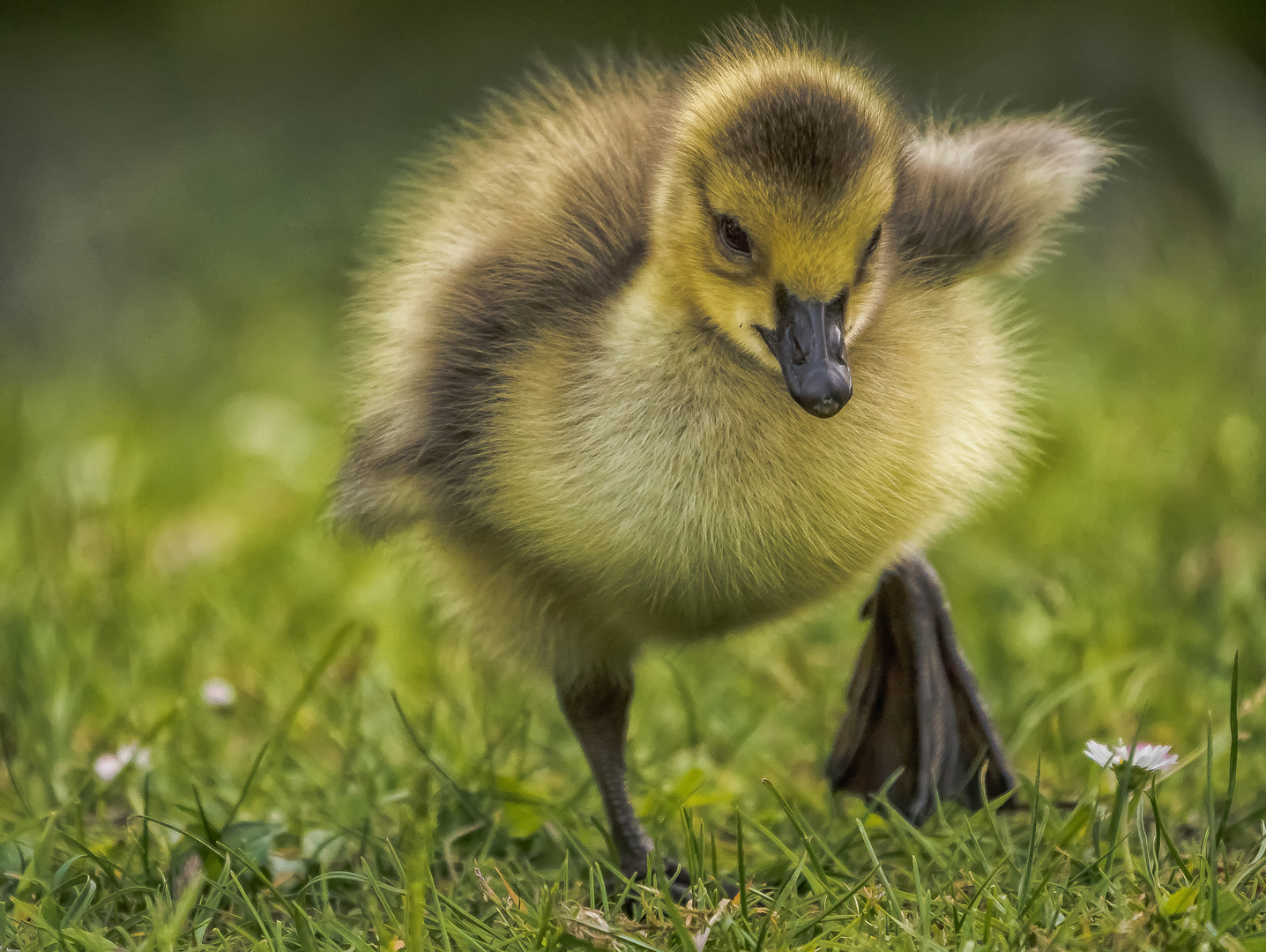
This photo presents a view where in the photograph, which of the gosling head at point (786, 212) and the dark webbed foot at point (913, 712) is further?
the dark webbed foot at point (913, 712)

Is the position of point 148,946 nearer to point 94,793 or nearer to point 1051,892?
point 94,793

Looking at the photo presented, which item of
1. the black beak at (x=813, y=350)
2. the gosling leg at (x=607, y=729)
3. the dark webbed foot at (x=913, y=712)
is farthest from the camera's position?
the dark webbed foot at (x=913, y=712)

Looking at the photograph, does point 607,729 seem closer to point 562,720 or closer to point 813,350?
point 562,720

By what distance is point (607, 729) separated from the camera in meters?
1.73

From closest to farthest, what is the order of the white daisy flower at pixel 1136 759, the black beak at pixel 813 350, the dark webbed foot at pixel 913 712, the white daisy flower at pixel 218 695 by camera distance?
the black beak at pixel 813 350, the white daisy flower at pixel 1136 759, the dark webbed foot at pixel 913 712, the white daisy flower at pixel 218 695

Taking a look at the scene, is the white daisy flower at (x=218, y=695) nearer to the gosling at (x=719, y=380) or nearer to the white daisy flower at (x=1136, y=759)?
the gosling at (x=719, y=380)

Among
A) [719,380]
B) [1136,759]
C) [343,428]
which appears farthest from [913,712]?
[343,428]

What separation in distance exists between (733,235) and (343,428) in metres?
0.82

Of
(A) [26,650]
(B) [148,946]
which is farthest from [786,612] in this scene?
(A) [26,650]

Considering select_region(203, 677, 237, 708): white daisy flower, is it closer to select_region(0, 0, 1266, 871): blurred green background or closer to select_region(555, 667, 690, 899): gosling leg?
select_region(0, 0, 1266, 871): blurred green background

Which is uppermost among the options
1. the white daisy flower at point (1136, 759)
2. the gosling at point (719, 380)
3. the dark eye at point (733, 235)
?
the dark eye at point (733, 235)

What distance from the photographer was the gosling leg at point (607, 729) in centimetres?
166

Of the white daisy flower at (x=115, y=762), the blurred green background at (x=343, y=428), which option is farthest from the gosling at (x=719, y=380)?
the white daisy flower at (x=115, y=762)

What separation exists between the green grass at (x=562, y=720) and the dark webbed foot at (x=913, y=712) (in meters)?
0.07
